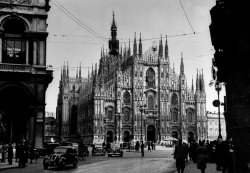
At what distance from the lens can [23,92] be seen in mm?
29766

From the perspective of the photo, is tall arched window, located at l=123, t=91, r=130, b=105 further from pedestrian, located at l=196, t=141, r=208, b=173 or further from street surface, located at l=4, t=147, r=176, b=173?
pedestrian, located at l=196, t=141, r=208, b=173

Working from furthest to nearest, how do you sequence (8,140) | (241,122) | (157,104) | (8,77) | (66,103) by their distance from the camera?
(66,103) < (157,104) < (8,140) < (8,77) < (241,122)

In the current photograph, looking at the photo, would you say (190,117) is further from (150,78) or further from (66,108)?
(66,108)

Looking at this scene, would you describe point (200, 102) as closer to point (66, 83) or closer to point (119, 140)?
point (119, 140)

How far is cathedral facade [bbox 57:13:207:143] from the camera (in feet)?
220

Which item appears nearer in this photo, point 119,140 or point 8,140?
point 8,140

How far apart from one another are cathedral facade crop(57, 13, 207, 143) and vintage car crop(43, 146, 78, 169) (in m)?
43.3

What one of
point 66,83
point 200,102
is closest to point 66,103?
point 66,83

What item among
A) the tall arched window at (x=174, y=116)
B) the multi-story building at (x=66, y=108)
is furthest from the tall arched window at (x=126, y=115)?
the multi-story building at (x=66, y=108)

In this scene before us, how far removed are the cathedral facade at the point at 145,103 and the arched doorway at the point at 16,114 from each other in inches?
1350

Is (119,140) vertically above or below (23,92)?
below

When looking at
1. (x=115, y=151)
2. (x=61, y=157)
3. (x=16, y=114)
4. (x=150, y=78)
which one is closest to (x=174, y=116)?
(x=150, y=78)

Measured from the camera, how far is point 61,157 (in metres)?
20.9

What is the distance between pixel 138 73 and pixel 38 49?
40.9 metres
